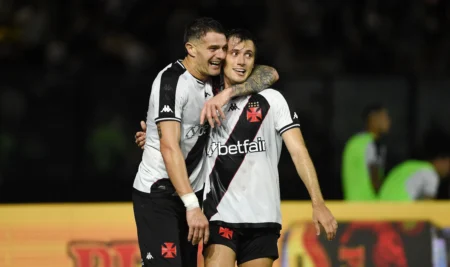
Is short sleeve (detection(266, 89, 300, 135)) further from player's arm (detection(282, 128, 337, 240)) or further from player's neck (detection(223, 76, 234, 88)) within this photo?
player's neck (detection(223, 76, 234, 88))

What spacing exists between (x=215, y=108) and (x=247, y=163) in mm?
435

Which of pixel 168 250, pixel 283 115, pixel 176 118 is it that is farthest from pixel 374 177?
pixel 176 118

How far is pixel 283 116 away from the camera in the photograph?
6.24 m

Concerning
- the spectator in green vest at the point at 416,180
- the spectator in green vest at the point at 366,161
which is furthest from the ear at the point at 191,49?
the spectator in green vest at the point at 366,161

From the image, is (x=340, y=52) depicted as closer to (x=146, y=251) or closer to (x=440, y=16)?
(x=440, y=16)

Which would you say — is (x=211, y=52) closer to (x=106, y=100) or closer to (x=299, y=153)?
(x=299, y=153)

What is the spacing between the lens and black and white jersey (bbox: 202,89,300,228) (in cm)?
622

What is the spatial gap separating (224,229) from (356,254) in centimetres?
315

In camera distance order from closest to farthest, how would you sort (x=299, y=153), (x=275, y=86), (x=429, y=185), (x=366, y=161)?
(x=299, y=153)
(x=429, y=185)
(x=366, y=161)
(x=275, y=86)

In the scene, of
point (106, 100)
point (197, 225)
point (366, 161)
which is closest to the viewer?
point (197, 225)

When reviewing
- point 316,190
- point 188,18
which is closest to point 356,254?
point 316,190

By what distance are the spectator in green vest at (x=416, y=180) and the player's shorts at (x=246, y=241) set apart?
467cm

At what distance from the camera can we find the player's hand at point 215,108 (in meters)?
6.06

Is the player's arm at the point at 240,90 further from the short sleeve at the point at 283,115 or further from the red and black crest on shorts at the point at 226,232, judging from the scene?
the red and black crest on shorts at the point at 226,232
